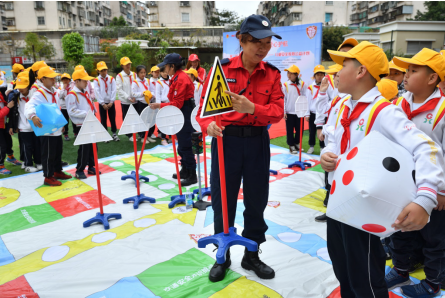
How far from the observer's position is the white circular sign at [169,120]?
3533 mm

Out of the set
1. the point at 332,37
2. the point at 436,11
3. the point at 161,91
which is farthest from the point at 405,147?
the point at 436,11

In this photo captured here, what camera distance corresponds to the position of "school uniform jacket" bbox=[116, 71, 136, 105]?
7738 millimetres

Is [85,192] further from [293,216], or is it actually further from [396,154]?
[396,154]

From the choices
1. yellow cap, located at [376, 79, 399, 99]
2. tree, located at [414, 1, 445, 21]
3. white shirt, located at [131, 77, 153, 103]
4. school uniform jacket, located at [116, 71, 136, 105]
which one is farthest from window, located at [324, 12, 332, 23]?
yellow cap, located at [376, 79, 399, 99]

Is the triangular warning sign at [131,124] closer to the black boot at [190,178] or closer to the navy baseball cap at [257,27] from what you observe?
the black boot at [190,178]

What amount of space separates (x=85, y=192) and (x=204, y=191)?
1.82m

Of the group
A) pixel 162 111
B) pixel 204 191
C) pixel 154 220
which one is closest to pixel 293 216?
pixel 204 191

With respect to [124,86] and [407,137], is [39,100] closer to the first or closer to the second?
[124,86]

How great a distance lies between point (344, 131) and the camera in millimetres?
1697

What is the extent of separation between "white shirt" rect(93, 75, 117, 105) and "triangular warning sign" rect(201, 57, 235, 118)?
20.9 ft

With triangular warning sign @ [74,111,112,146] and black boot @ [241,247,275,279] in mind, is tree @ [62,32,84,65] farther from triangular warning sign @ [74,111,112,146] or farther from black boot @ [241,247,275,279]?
black boot @ [241,247,275,279]

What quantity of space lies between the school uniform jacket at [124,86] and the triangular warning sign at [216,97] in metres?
6.26

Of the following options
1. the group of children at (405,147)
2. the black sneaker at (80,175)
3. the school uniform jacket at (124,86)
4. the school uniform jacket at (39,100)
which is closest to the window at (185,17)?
the school uniform jacket at (124,86)

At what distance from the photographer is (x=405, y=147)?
135 centimetres
